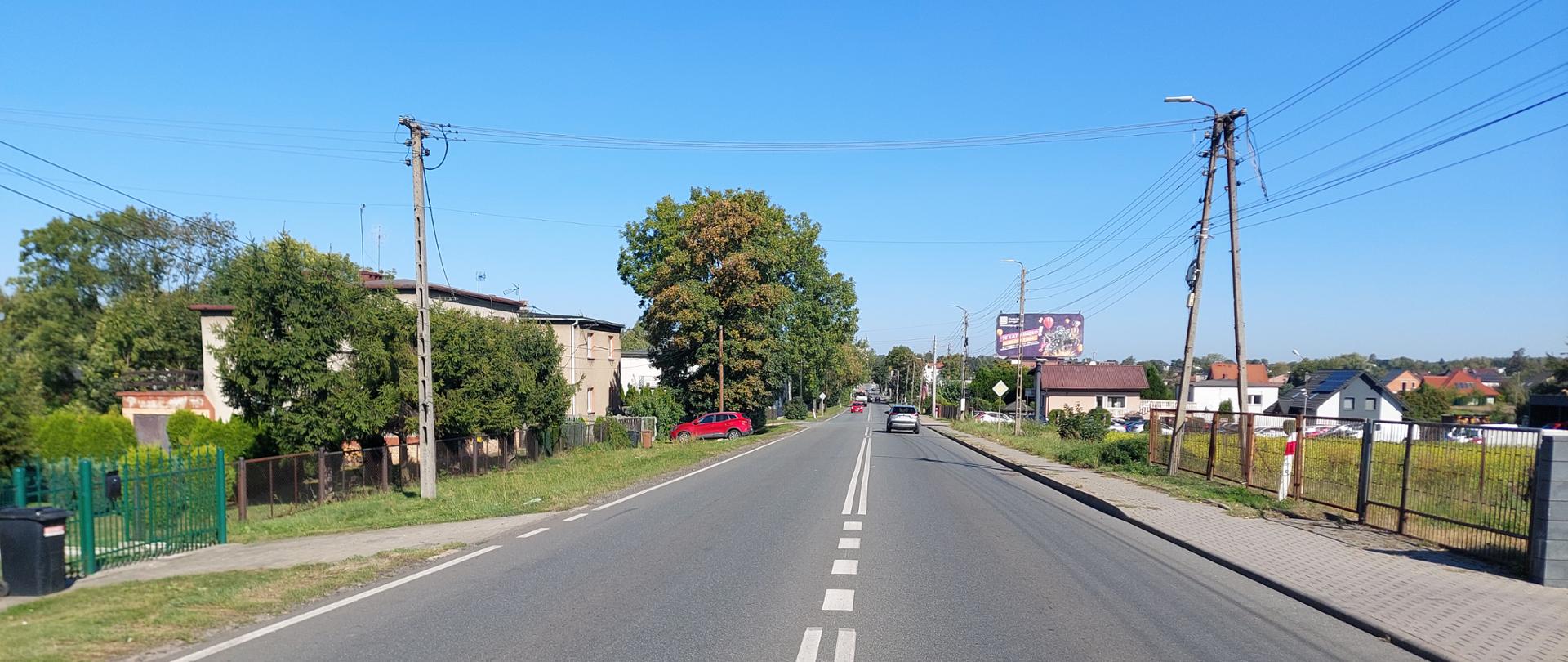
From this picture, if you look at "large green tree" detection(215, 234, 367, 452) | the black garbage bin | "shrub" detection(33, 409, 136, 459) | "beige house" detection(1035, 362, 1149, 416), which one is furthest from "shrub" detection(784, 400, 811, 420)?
the black garbage bin

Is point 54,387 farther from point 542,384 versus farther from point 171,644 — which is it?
point 171,644

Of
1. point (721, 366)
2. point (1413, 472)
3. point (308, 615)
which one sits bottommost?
point (308, 615)

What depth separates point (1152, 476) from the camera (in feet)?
70.7

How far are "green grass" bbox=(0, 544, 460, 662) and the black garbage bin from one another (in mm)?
347

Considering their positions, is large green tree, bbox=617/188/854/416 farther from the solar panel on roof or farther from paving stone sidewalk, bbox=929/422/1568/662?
paving stone sidewalk, bbox=929/422/1568/662

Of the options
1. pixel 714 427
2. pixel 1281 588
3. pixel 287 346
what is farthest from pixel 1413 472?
pixel 714 427

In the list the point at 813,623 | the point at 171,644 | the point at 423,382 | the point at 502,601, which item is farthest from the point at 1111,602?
the point at 423,382

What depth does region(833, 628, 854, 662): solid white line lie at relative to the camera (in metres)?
6.41

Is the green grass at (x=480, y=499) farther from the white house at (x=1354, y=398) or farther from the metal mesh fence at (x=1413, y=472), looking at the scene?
the white house at (x=1354, y=398)

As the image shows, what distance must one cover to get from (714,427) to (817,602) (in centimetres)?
3993

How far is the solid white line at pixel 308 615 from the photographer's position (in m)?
6.91

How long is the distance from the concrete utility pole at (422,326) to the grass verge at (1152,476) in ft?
48.3

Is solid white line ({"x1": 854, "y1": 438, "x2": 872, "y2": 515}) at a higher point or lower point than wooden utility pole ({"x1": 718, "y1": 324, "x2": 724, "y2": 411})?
lower

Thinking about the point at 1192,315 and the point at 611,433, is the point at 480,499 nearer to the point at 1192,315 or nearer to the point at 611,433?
the point at 1192,315
